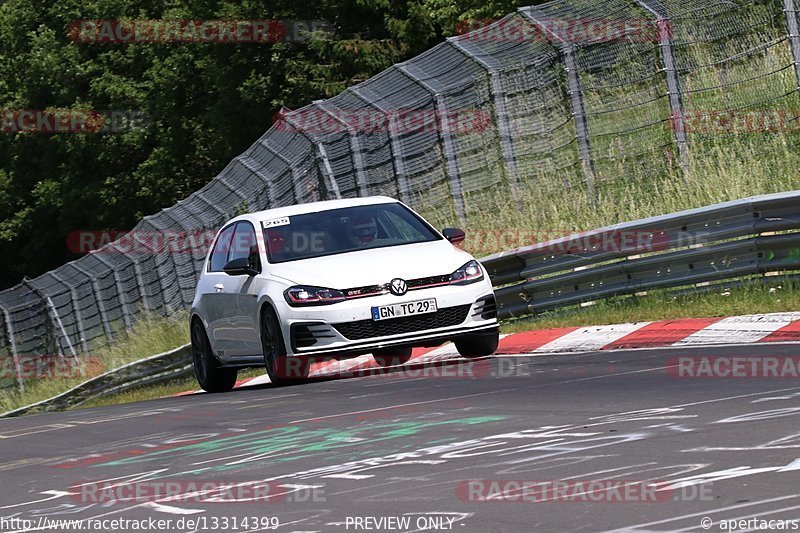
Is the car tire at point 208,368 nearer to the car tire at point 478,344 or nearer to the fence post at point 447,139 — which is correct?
the car tire at point 478,344

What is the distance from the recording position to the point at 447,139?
67.8 feet

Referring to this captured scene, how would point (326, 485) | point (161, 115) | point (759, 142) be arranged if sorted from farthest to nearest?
point (161, 115)
point (759, 142)
point (326, 485)

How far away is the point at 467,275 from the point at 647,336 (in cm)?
155

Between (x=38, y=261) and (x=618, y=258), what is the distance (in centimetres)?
5512

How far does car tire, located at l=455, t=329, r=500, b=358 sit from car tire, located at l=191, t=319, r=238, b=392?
2.77 meters

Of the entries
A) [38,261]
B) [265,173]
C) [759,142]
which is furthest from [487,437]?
[38,261]

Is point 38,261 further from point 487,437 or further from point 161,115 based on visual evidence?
point 487,437

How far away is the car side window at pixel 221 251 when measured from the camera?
49.8 ft

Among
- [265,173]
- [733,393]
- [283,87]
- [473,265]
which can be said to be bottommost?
[733,393]

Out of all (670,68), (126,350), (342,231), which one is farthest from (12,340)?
(342,231)

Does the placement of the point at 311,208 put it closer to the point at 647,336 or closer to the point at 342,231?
the point at 342,231

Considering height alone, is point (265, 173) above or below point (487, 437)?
above

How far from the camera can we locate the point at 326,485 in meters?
7.20

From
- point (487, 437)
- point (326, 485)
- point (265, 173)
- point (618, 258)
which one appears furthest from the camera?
point (265, 173)
